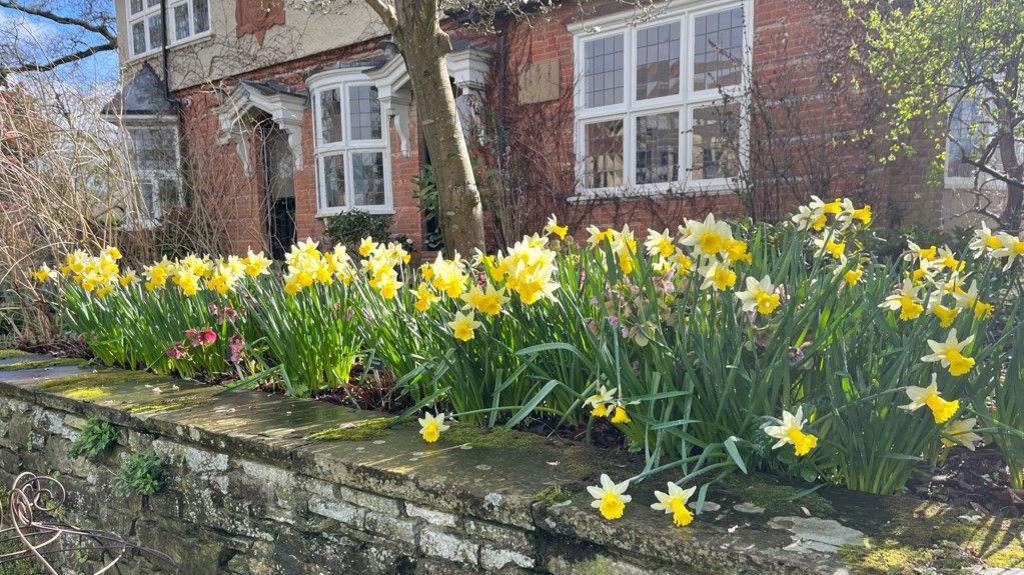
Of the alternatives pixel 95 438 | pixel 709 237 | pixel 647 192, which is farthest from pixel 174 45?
pixel 709 237

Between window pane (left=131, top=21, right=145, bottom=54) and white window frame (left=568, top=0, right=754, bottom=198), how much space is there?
10.6 metres

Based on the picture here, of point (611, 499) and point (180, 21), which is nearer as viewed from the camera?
point (611, 499)

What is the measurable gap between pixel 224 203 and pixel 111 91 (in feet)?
4.66

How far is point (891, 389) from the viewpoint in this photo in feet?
5.14

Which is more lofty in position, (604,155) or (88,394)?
(604,155)

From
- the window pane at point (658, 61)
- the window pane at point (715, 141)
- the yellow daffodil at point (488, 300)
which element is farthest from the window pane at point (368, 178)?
the yellow daffodil at point (488, 300)

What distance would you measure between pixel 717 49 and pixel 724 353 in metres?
6.52

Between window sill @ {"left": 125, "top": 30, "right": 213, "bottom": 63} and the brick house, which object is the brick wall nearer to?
the brick house

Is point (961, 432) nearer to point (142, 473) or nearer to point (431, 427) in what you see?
point (431, 427)

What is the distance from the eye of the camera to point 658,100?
324 inches

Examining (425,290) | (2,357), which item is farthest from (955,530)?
(2,357)

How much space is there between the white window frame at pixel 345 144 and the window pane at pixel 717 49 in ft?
15.5

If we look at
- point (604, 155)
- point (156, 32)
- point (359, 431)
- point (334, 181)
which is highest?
point (156, 32)

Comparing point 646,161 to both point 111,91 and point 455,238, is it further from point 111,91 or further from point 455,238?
point 111,91
